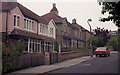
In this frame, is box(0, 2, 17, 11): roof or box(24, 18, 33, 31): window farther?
box(24, 18, 33, 31): window

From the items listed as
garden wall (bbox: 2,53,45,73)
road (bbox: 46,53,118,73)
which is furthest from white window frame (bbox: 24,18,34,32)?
road (bbox: 46,53,118,73)

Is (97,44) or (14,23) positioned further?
(97,44)

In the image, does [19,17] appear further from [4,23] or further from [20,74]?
[20,74]


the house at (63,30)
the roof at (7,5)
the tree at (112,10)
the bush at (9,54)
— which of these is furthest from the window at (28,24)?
the tree at (112,10)

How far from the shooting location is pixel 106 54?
107ft

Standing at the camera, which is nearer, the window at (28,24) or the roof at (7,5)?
the roof at (7,5)

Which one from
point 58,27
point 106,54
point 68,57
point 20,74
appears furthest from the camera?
point 58,27

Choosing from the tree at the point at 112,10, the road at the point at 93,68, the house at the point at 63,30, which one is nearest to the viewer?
the tree at the point at 112,10

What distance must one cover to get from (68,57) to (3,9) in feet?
41.2

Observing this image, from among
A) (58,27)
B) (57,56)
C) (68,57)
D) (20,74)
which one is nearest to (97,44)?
(58,27)

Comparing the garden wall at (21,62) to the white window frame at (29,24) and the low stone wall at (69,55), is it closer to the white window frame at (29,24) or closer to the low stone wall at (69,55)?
the low stone wall at (69,55)

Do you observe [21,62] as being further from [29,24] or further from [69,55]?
[69,55]

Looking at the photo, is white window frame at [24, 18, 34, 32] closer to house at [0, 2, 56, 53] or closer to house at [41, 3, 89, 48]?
house at [0, 2, 56, 53]

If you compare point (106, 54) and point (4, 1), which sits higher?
point (4, 1)
